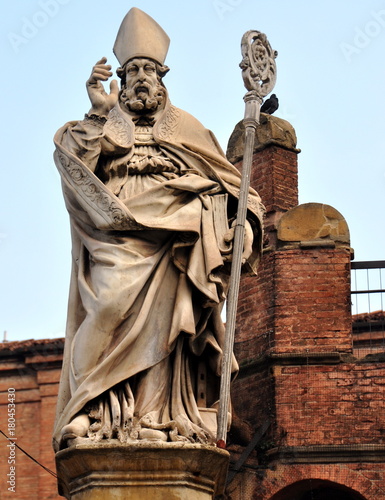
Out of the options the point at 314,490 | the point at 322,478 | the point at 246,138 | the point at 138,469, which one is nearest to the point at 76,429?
the point at 138,469

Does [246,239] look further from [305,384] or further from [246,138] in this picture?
[305,384]

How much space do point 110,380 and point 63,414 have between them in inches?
12.9

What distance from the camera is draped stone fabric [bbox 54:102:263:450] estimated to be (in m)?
8.74

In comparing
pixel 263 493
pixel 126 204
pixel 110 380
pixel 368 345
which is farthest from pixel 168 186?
pixel 368 345

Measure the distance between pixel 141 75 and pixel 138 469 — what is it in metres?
2.44

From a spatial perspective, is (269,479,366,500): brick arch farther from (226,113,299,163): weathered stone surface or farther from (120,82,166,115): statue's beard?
(120,82,166,115): statue's beard

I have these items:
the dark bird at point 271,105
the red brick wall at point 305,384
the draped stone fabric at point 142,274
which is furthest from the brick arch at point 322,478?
the draped stone fabric at point 142,274

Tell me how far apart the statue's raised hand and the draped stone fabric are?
84mm

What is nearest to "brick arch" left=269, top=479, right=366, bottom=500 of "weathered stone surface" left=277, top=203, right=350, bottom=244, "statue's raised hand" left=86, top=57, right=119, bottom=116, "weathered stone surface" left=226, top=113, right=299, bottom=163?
"weathered stone surface" left=277, top=203, right=350, bottom=244

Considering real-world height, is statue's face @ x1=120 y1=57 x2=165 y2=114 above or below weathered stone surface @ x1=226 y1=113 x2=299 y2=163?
below

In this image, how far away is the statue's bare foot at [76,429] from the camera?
859cm

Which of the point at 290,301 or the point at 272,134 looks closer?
the point at 290,301

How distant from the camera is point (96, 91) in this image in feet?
30.9

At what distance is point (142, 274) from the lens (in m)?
8.89
